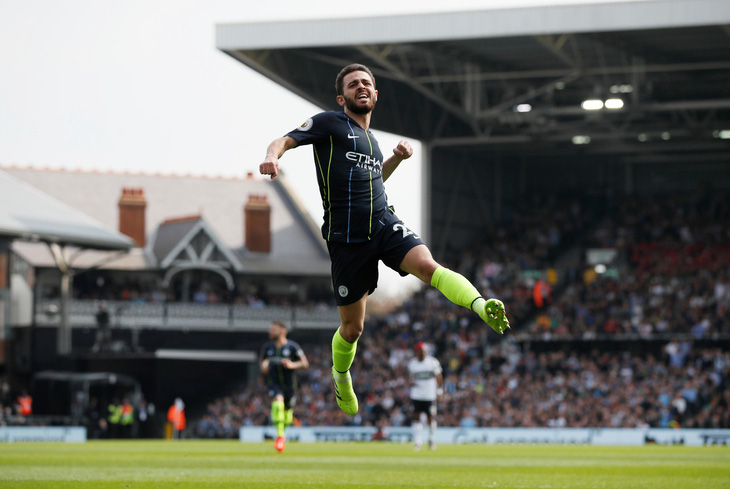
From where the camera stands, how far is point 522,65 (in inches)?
1492

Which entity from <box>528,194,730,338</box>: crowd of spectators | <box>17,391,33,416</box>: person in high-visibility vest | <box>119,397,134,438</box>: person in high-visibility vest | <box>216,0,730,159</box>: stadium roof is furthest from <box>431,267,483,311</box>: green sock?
<box>17,391,33,416</box>: person in high-visibility vest

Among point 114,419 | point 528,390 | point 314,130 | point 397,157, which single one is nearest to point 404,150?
point 397,157

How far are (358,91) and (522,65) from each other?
1191 inches

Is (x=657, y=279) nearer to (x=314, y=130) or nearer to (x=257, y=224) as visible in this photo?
(x=257, y=224)

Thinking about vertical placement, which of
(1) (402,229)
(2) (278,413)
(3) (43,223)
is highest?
(3) (43,223)

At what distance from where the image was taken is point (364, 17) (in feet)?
109

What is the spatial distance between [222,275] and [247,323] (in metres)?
4.53

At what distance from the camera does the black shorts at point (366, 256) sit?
841cm

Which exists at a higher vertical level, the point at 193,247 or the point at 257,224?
the point at 257,224

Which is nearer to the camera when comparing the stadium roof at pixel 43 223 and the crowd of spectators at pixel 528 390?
Result: the crowd of spectators at pixel 528 390

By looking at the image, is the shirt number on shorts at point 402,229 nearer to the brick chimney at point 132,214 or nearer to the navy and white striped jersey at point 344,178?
the navy and white striped jersey at point 344,178

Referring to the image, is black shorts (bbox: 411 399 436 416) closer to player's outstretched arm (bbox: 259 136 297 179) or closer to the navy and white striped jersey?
the navy and white striped jersey

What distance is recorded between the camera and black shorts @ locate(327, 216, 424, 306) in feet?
27.6

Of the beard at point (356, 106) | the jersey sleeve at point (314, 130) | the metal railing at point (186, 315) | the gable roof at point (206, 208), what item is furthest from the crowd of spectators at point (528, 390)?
the jersey sleeve at point (314, 130)
